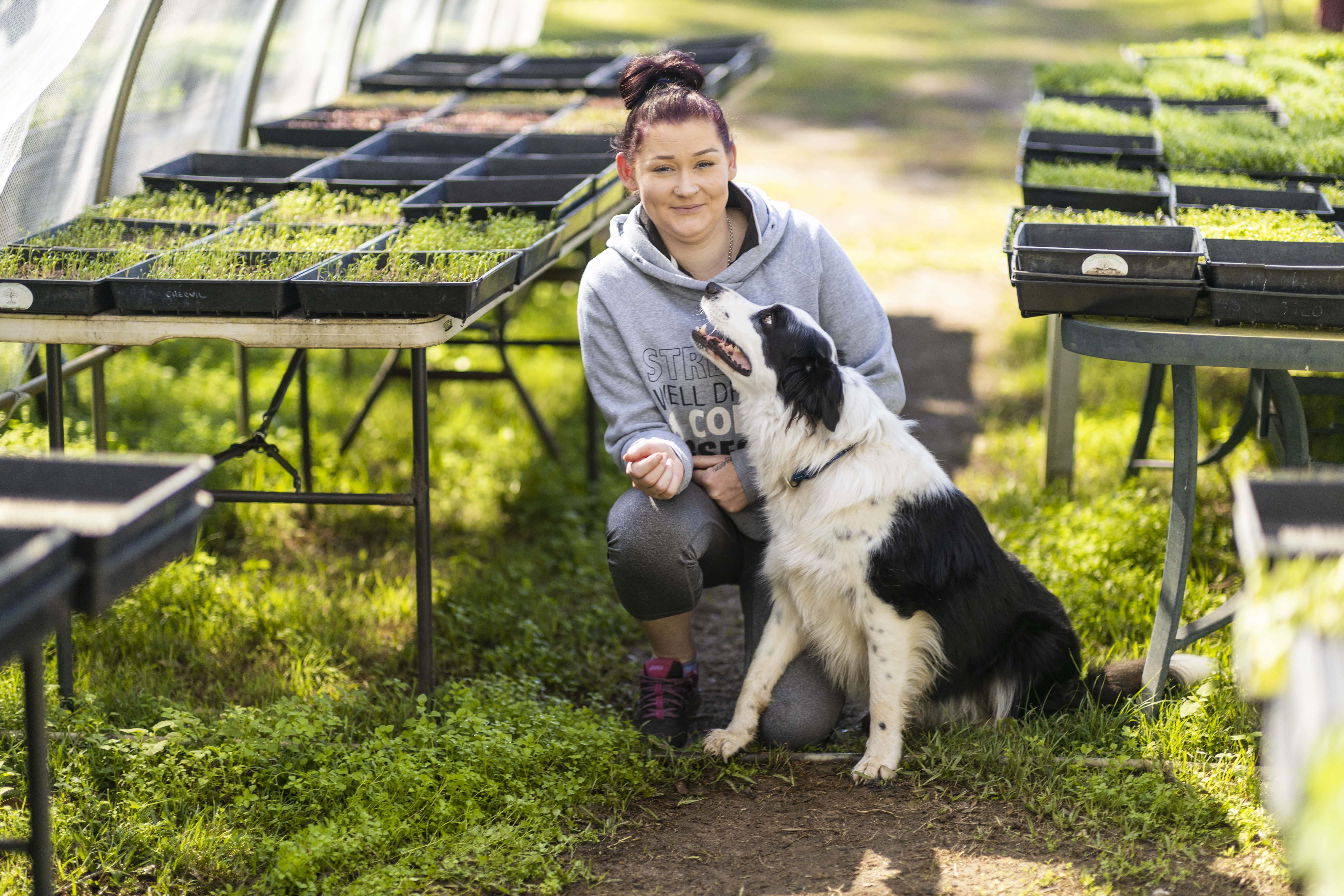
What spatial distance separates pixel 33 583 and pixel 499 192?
2912 millimetres

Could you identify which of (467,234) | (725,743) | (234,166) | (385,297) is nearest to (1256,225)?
(725,743)

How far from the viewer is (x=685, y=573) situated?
125 inches

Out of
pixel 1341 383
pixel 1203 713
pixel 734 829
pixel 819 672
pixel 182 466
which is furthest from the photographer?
pixel 1341 383

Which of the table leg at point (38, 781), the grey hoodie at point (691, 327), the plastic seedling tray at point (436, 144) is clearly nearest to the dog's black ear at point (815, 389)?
the grey hoodie at point (691, 327)

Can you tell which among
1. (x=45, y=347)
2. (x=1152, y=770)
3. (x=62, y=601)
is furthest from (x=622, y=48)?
(x=62, y=601)

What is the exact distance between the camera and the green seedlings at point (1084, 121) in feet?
15.6

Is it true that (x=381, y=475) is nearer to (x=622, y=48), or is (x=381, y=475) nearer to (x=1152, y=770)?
(x=1152, y=770)

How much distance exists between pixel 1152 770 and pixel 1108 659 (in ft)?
2.20

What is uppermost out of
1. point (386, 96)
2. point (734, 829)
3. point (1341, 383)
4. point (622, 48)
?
point (622, 48)

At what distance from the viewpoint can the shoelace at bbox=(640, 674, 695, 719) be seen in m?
3.35

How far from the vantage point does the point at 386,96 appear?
6.36m

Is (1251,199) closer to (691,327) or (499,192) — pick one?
(691,327)

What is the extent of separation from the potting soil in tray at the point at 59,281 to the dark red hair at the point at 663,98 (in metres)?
1.44

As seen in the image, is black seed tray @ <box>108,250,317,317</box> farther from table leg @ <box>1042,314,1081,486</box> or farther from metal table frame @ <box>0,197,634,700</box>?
table leg @ <box>1042,314,1081,486</box>
